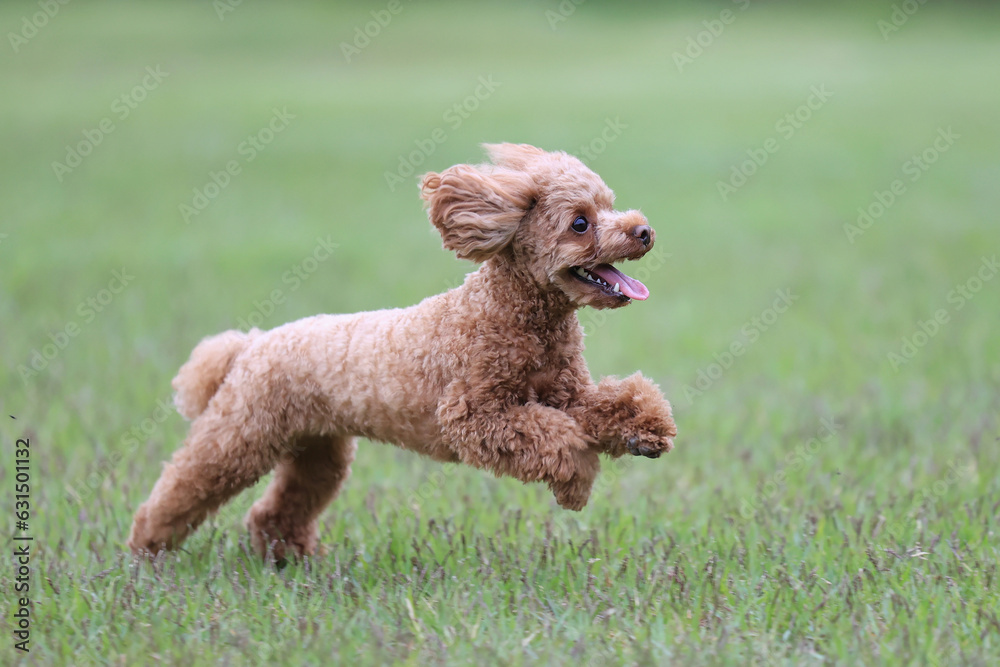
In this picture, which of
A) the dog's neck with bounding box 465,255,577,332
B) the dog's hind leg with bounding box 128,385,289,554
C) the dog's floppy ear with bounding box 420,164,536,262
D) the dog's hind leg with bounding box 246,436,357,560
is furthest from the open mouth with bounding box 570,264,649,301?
the dog's hind leg with bounding box 246,436,357,560

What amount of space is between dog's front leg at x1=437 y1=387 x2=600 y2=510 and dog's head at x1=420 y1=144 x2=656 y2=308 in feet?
1.43

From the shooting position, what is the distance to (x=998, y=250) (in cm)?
1088

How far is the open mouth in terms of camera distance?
3.78 m

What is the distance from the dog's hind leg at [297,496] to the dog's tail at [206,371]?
451mm

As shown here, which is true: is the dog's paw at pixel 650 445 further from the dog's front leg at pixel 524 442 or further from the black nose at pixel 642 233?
the black nose at pixel 642 233

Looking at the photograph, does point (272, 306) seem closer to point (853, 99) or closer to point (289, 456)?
point (289, 456)

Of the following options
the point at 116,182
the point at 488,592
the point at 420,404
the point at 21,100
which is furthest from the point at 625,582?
the point at 21,100

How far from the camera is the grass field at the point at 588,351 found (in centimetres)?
393

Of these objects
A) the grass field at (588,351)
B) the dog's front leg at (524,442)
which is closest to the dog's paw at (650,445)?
the dog's front leg at (524,442)

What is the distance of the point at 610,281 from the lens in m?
3.83

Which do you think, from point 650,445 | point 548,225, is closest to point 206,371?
point 548,225

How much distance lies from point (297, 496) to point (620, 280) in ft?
6.34

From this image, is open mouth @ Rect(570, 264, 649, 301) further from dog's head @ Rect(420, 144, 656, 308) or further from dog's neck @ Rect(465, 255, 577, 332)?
dog's neck @ Rect(465, 255, 577, 332)

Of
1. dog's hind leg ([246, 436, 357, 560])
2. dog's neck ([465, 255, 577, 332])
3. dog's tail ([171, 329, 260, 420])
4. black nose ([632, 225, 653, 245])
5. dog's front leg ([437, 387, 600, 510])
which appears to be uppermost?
black nose ([632, 225, 653, 245])
